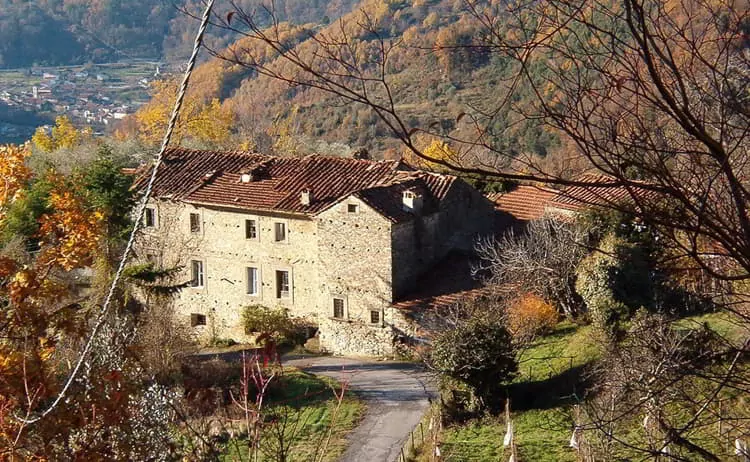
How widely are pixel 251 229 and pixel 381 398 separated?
25.9 ft

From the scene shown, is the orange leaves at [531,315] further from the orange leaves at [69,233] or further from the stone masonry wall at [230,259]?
the orange leaves at [69,233]

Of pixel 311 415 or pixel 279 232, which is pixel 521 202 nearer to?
pixel 279 232

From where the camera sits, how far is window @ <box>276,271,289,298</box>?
25.5m

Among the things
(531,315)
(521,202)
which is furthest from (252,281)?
(531,315)

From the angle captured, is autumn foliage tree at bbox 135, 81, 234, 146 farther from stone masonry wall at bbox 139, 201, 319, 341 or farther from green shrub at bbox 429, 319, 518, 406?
green shrub at bbox 429, 319, 518, 406

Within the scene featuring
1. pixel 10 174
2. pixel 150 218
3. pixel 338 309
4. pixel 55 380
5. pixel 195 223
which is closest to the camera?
pixel 10 174

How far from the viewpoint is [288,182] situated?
26.0m

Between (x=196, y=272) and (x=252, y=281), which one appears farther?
(x=196, y=272)

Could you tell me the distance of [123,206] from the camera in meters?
23.6

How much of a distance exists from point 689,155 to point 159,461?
8.99m

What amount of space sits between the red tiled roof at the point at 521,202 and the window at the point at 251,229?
276 inches

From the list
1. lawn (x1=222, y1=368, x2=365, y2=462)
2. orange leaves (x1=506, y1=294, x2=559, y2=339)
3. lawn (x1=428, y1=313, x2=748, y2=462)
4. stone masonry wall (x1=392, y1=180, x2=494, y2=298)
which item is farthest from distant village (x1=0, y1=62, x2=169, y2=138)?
lawn (x1=428, y1=313, x2=748, y2=462)

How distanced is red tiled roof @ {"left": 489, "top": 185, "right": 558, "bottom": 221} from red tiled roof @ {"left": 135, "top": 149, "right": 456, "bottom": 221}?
2.93m

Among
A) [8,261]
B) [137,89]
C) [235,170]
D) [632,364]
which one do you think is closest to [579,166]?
[632,364]
